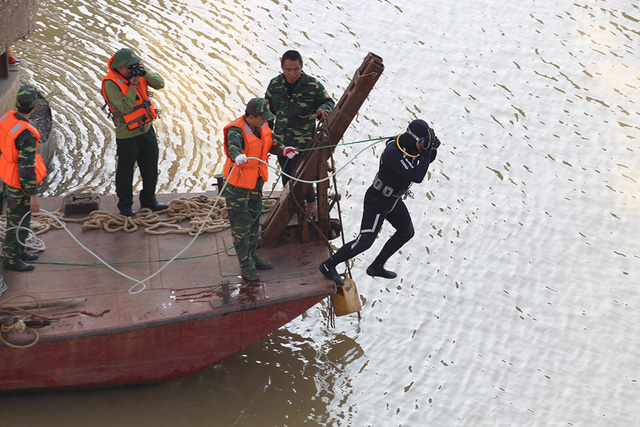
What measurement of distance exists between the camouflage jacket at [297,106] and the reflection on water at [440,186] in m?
1.73

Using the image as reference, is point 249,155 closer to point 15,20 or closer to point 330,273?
point 330,273

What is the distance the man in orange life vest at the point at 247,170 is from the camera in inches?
252

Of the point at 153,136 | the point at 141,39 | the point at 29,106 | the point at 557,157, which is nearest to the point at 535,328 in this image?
the point at 557,157

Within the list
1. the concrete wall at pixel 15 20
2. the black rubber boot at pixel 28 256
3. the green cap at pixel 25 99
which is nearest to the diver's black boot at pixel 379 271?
the black rubber boot at pixel 28 256

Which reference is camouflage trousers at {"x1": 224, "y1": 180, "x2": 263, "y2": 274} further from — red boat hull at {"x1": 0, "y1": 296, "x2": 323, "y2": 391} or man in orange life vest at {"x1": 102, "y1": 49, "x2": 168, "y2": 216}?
man in orange life vest at {"x1": 102, "y1": 49, "x2": 168, "y2": 216}

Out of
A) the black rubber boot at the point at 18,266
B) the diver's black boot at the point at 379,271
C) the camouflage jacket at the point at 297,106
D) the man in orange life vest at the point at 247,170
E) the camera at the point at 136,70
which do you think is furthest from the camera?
the diver's black boot at the point at 379,271

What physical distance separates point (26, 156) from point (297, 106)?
7.63 ft

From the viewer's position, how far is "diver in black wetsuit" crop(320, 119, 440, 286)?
6.57m

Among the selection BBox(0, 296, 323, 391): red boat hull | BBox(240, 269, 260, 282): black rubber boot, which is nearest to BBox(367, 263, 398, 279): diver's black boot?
BBox(0, 296, 323, 391): red boat hull

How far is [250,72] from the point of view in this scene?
11.5 meters

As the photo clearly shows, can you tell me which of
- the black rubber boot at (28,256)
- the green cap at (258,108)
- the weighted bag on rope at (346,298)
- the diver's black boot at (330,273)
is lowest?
the black rubber boot at (28,256)

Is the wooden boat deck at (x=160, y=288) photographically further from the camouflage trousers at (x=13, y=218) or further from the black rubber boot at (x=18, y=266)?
the camouflage trousers at (x=13, y=218)

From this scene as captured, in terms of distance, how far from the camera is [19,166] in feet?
21.3

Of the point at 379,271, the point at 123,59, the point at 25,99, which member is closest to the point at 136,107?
the point at 123,59
